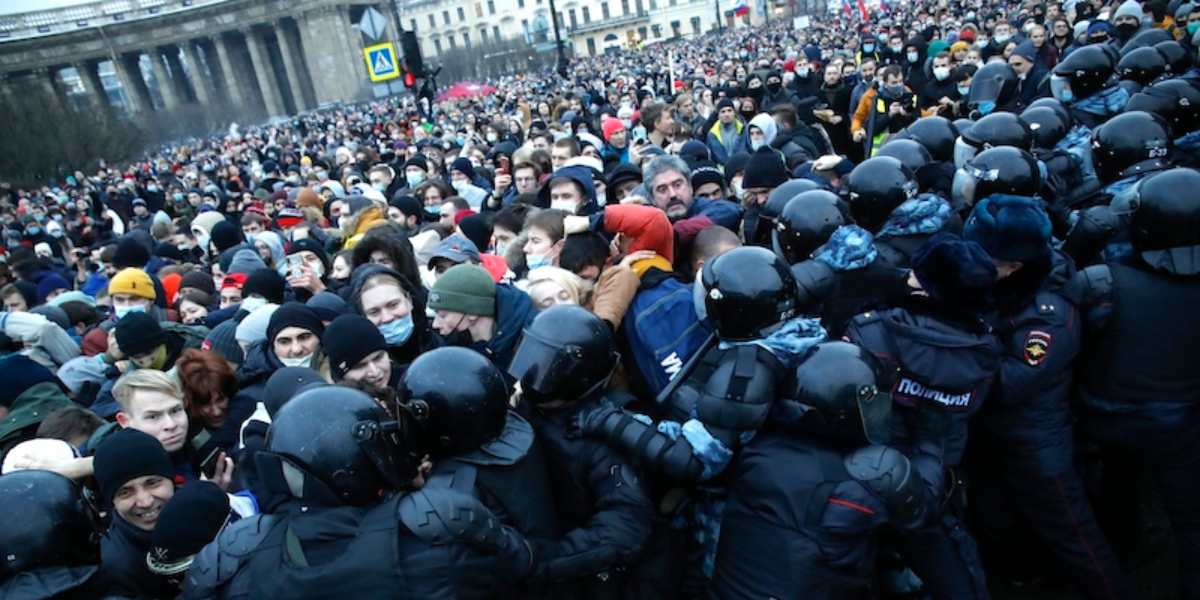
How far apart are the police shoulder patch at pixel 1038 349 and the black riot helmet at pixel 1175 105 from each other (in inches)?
121

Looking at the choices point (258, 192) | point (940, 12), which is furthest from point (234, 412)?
point (940, 12)

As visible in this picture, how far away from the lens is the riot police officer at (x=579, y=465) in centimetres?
219

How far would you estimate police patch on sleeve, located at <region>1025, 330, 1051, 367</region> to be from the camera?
102 inches

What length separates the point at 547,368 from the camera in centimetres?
222

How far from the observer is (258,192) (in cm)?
1240

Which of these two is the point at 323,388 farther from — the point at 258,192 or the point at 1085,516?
the point at 258,192

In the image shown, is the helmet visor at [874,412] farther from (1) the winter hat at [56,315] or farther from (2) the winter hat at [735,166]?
(1) the winter hat at [56,315]

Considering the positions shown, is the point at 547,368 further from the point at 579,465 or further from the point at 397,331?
the point at 397,331

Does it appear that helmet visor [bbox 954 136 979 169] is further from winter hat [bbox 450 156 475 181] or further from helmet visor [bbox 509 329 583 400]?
winter hat [bbox 450 156 475 181]

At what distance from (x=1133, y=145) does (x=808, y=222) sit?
2041 mm

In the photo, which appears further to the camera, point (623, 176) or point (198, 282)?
point (198, 282)

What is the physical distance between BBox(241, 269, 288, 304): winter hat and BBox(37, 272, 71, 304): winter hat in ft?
14.7

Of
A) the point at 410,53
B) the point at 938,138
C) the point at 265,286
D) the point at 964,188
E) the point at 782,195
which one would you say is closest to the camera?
the point at 964,188

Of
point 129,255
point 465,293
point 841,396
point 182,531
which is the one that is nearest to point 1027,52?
point 465,293
